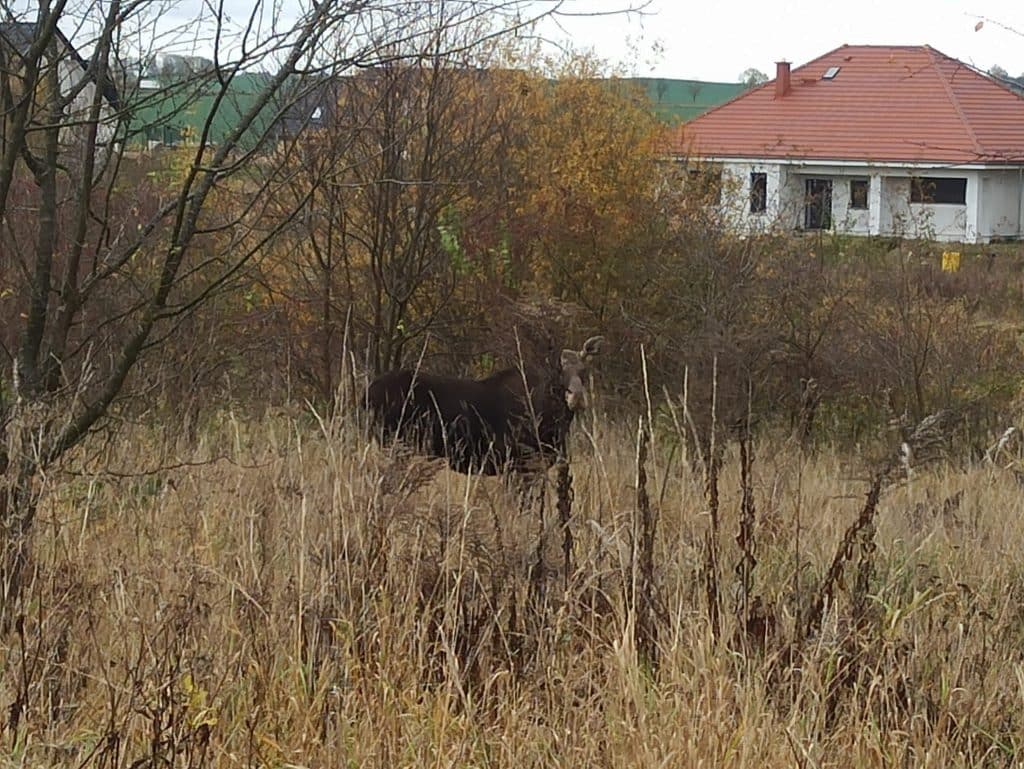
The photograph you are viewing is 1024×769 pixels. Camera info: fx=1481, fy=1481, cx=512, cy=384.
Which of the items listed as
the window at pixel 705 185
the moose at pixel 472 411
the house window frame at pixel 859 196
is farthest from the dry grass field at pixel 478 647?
the house window frame at pixel 859 196

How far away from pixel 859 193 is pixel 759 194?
23.3m

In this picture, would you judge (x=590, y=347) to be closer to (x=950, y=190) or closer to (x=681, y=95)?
(x=950, y=190)

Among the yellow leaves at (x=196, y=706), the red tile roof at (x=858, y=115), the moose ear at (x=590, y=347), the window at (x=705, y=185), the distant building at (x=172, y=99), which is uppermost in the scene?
the red tile roof at (x=858, y=115)

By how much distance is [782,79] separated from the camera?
163ft

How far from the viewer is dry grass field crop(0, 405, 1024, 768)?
12.3 ft

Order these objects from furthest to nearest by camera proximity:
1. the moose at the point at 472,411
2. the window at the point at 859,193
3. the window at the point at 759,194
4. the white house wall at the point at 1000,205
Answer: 1. the white house wall at the point at 1000,205
2. the window at the point at 859,193
3. the window at the point at 759,194
4. the moose at the point at 472,411

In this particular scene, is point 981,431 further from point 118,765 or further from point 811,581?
point 118,765

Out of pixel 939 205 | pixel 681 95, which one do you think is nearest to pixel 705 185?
pixel 939 205

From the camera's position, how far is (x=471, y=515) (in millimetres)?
4754

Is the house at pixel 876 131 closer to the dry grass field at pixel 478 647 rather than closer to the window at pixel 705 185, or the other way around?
the window at pixel 705 185

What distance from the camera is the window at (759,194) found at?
65.1ft

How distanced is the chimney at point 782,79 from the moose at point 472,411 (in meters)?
42.0

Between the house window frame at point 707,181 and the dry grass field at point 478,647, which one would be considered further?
the house window frame at point 707,181

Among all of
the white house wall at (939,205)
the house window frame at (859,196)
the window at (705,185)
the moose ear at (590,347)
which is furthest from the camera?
the house window frame at (859,196)
